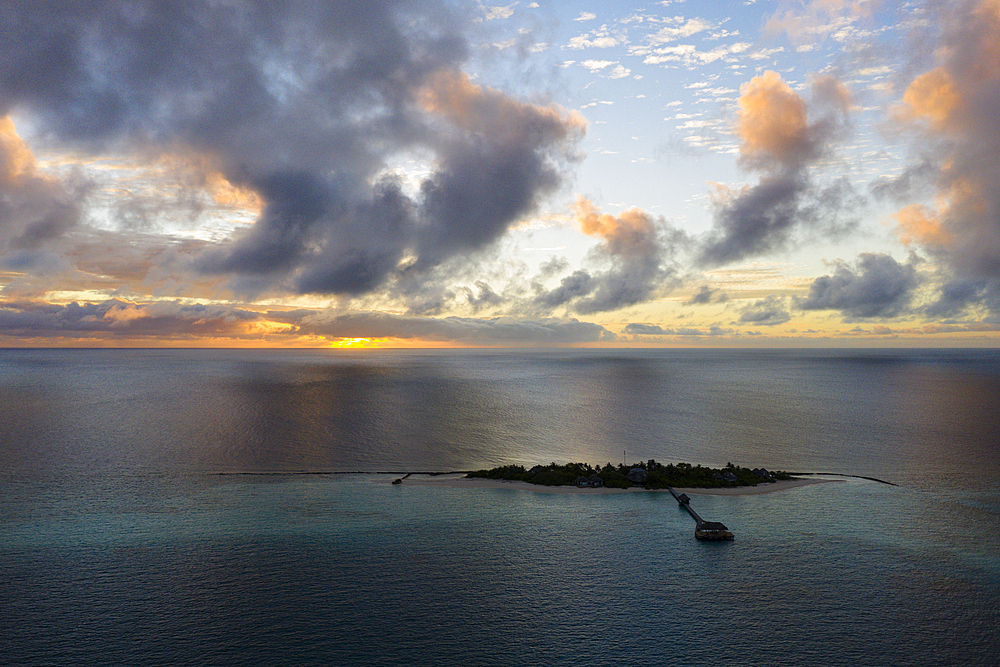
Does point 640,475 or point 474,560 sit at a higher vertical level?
point 640,475

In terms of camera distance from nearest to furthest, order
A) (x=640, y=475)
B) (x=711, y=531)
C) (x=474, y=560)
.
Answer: (x=474, y=560)
(x=711, y=531)
(x=640, y=475)

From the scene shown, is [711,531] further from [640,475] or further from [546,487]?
[546,487]

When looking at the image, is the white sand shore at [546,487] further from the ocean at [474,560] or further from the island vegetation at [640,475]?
the ocean at [474,560]

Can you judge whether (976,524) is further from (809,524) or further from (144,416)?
(144,416)

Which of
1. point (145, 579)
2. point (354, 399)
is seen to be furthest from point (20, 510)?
point (354, 399)

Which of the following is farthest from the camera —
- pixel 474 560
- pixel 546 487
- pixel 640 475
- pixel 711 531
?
pixel 640 475

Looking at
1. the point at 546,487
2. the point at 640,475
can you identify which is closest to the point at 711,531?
the point at 640,475
